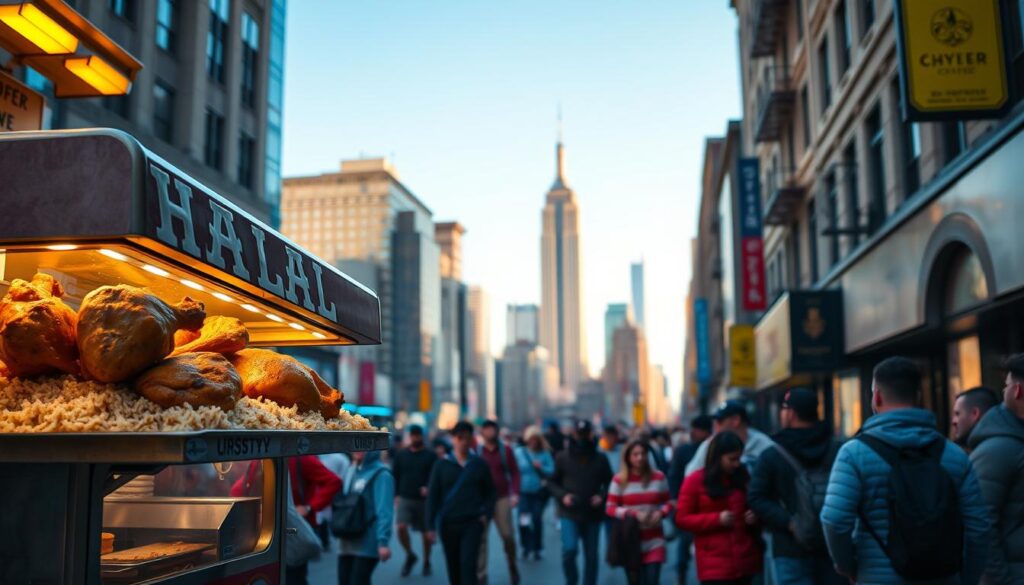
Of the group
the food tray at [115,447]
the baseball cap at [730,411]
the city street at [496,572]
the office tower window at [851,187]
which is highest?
the office tower window at [851,187]

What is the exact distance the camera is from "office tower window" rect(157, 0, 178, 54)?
87.7 feet

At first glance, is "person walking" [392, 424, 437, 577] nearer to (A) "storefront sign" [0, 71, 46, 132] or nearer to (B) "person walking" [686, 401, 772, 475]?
(B) "person walking" [686, 401, 772, 475]

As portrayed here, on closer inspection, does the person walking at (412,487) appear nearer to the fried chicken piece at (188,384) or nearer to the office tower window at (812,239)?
the fried chicken piece at (188,384)

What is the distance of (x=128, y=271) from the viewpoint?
3.73 m

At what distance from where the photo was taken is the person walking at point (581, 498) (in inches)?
425

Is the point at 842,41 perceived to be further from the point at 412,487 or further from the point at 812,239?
the point at 412,487

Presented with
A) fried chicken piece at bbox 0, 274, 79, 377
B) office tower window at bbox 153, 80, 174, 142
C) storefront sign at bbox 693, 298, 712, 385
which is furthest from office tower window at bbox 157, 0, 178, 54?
storefront sign at bbox 693, 298, 712, 385

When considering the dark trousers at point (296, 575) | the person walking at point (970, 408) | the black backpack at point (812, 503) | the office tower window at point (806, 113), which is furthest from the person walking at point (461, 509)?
the office tower window at point (806, 113)

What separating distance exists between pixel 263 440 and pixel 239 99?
3014 centimetres

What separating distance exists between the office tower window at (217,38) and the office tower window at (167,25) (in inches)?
56.3

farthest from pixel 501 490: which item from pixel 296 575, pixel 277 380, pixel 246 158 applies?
pixel 246 158

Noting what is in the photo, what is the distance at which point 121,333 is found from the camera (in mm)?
3229

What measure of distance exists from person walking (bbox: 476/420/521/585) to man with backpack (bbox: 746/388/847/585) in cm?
643

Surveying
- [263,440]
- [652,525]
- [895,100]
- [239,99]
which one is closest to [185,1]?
[239,99]
